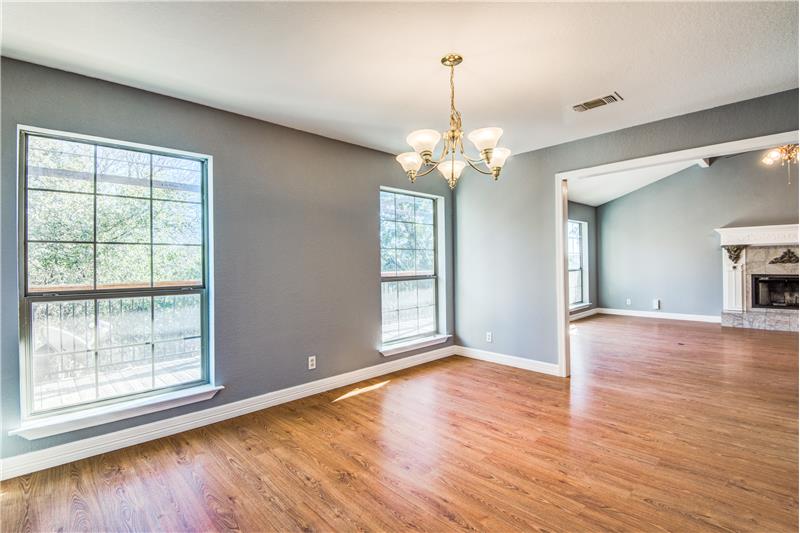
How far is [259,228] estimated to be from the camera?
337 cm

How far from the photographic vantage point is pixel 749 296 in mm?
7008

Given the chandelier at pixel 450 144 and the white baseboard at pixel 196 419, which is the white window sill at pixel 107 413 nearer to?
the white baseboard at pixel 196 419

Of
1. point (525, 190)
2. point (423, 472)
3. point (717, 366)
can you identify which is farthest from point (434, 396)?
point (717, 366)

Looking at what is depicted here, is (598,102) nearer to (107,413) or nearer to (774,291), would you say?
(107,413)

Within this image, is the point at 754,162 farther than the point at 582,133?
Yes

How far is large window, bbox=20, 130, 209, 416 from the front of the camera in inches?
96.3

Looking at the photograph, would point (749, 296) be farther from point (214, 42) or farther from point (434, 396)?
point (214, 42)

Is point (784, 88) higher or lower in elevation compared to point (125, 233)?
higher

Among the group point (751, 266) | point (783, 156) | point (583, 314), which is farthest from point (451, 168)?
point (751, 266)

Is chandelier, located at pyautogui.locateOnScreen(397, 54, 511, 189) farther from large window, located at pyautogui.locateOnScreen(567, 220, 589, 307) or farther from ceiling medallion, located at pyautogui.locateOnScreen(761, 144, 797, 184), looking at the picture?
large window, located at pyautogui.locateOnScreen(567, 220, 589, 307)

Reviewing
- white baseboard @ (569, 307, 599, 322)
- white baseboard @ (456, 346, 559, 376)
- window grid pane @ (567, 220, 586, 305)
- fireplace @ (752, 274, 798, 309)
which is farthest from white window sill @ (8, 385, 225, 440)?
fireplace @ (752, 274, 798, 309)

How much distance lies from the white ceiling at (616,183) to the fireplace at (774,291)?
246 centimetres

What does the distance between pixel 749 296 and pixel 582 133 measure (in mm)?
5956

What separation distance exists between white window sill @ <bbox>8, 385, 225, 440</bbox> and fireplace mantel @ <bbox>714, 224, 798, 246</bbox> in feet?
29.2
